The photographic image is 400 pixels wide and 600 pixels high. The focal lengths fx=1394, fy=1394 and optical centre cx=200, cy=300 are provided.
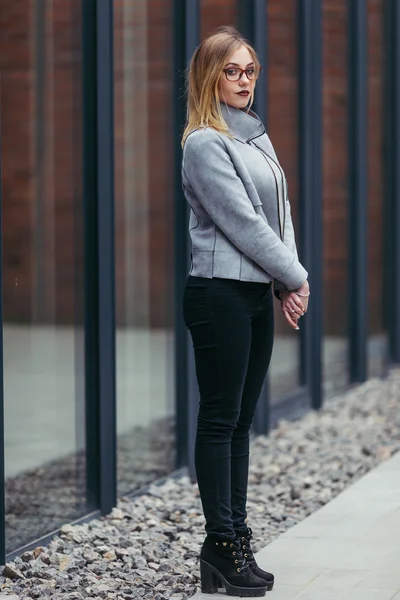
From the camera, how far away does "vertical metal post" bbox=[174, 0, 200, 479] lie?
7.05m

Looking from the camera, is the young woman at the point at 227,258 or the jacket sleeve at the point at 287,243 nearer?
the young woman at the point at 227,258

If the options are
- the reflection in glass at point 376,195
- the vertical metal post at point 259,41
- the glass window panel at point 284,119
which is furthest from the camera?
the reflection in glass at point 376,195

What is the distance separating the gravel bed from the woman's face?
1723 millimetres

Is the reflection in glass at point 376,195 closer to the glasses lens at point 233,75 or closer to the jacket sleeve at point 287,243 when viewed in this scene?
the jacket sleeve at point 287,243

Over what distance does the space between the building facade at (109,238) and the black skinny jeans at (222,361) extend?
0.92m

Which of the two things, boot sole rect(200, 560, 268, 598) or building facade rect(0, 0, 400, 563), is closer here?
boot sole rect(200, 560, 268, 598)

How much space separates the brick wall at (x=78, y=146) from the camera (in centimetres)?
563

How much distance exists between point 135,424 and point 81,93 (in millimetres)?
1706

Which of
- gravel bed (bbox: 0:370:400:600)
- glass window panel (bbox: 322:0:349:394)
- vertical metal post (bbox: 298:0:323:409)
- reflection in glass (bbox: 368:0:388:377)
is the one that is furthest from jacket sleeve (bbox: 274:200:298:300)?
reflection in glass (bbox: 368:0:388:377)

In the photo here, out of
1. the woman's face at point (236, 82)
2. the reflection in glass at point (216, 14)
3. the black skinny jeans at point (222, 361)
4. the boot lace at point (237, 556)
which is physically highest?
the reflection in glass at point (216, 14)

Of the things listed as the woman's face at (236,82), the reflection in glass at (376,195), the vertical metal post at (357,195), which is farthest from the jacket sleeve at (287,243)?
the reflection in glass at (376,195)

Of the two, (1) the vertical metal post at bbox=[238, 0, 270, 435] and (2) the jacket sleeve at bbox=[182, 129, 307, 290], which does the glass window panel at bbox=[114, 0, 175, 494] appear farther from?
(2) the jacket sleeve at bbox=[182, 129, 307, 290]

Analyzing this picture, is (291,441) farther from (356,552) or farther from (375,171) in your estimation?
(375,171)

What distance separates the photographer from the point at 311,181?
9.48 metres
